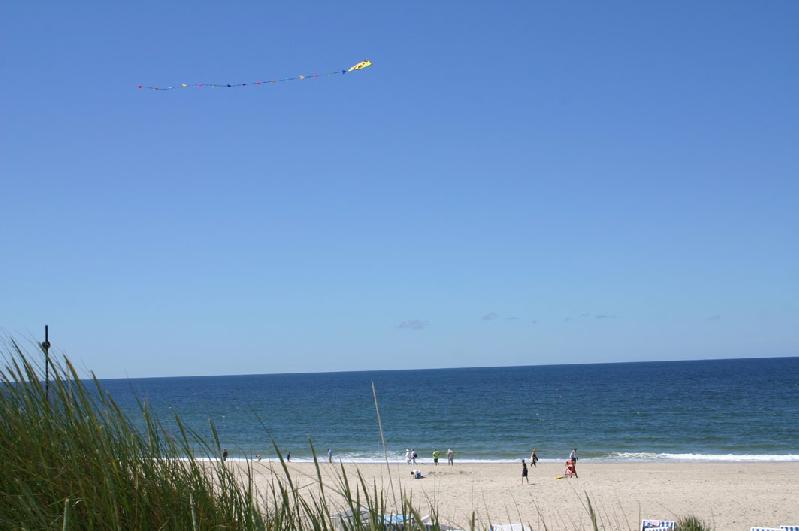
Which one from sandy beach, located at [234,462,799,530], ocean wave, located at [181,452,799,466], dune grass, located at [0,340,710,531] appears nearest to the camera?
dune grass, located at [0,340,710,531]

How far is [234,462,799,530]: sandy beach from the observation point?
19797 millimetres

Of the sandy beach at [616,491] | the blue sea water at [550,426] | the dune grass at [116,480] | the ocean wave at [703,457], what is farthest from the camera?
the blue sea water at [550,426]

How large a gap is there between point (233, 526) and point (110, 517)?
462 millimetres

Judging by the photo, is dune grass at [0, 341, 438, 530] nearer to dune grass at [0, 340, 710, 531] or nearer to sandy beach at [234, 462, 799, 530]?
dune grass at [0, 340, 710, 531]

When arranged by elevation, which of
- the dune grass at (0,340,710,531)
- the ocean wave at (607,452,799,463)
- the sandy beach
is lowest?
the ocean wave at (607,452,799,463)

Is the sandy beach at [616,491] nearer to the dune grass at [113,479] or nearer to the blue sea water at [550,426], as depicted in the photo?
the blue sea water at [550,426]

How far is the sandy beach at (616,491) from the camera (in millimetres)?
19797

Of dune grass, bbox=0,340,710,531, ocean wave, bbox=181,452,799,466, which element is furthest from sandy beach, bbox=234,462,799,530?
dune grass, bbox=0,340,710,531

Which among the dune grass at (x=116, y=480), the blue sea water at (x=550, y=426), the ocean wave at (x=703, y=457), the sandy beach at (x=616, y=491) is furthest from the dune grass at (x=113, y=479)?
the ocean wave at (x=703, y=457)

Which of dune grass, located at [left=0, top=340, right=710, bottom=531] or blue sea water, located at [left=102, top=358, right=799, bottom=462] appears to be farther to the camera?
blue sea water, located at [left=102, top=358, right=799, bottom=462]

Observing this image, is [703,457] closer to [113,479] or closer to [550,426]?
[550,426]

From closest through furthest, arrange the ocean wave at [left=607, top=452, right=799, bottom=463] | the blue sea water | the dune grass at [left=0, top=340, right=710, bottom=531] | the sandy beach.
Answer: the dune grass at [left=0, top=340, right=710, bottom=531]
the sandy beach
the ocean wave at [left=607, top=452, right=799, bottom=463]
the blue sea water

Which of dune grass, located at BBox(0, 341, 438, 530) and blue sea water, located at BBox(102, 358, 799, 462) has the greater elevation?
dune grass, located at BBox(0, 341, 438, 530)

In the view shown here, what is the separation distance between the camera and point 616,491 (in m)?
24.3
